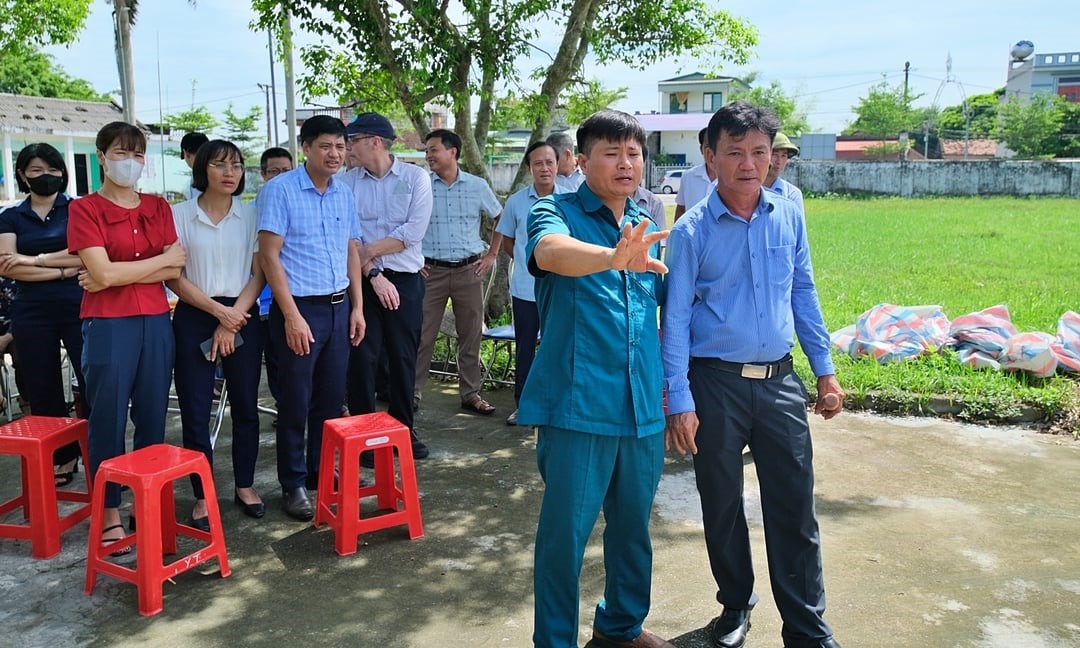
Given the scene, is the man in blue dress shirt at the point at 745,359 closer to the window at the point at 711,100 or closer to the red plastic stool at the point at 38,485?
the red plastic stool at the point at 38,485

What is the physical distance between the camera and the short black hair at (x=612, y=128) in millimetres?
2500

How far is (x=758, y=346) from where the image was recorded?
2.75 metres

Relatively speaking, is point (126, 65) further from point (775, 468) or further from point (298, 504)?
point (775, 468)

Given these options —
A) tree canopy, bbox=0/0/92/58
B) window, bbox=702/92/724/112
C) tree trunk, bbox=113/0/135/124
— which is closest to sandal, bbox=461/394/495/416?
tree canopy, bbox=0/0/92/58

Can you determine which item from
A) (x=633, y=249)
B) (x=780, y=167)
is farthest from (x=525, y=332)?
(x=633, y=249)

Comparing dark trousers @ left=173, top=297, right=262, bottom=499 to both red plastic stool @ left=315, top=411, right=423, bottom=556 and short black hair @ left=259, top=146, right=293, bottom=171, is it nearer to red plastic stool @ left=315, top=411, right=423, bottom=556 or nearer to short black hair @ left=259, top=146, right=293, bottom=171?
red plastic stool @ left=315, top=411, right=423, bottom=556

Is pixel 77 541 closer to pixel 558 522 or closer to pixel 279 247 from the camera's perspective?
pixel 279 247

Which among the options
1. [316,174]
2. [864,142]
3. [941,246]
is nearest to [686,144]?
[864,142]

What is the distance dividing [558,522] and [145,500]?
5.30 ft

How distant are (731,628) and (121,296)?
110 inches

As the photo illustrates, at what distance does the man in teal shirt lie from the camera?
255cm

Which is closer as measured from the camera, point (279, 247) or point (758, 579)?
point (758, 579)

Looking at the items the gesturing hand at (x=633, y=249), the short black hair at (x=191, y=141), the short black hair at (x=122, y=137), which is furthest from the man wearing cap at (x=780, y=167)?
the short black hair at (x=191, y=141)

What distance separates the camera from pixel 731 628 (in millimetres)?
2963
